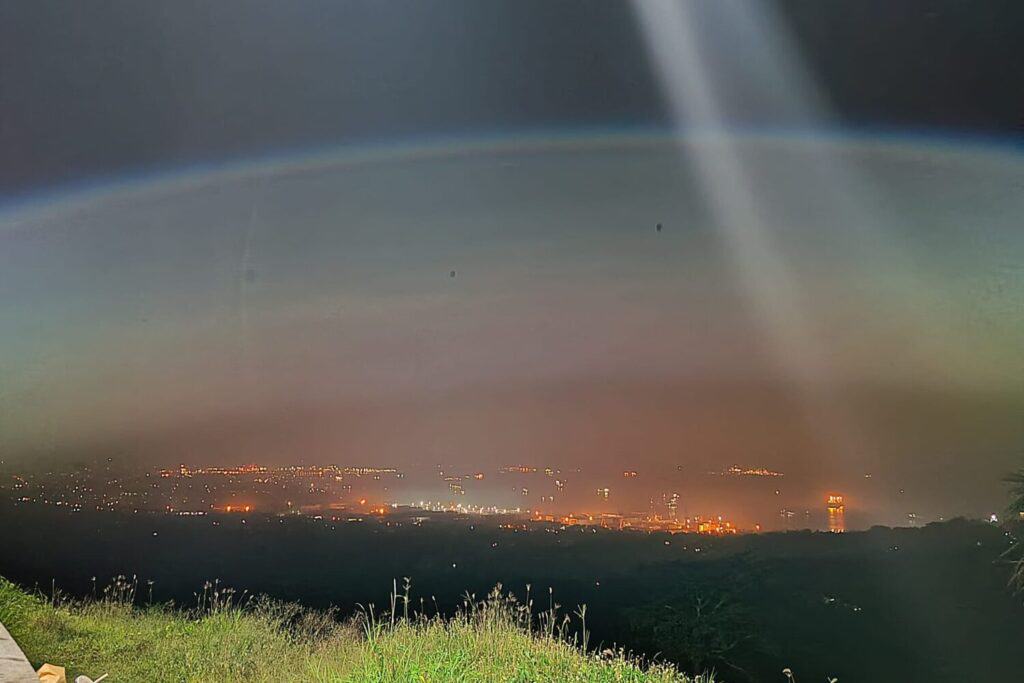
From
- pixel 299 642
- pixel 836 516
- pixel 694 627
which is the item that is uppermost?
pixel 836 516

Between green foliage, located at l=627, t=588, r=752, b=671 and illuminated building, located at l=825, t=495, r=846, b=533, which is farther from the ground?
illuminated building, located at l=825, t=495, r=846, b=533

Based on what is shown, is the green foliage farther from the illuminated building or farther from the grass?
the illuminated building

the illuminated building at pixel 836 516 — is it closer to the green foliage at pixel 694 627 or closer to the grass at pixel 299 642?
the green foliage at pixel 694 627

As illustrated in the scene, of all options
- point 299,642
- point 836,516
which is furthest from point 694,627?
point 299,642

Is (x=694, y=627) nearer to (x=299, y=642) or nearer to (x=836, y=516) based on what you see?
(x=836, y=516)

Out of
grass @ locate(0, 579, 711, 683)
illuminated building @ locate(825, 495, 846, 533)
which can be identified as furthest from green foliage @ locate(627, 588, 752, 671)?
illuminated building @ locate(825, 495, 846, 533)

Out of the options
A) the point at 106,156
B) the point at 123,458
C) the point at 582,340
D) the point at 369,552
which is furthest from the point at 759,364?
the point at 106,156

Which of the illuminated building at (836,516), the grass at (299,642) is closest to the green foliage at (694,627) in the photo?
the grass at (299,642)

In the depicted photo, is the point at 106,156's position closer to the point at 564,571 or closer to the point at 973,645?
the point at 564,571
